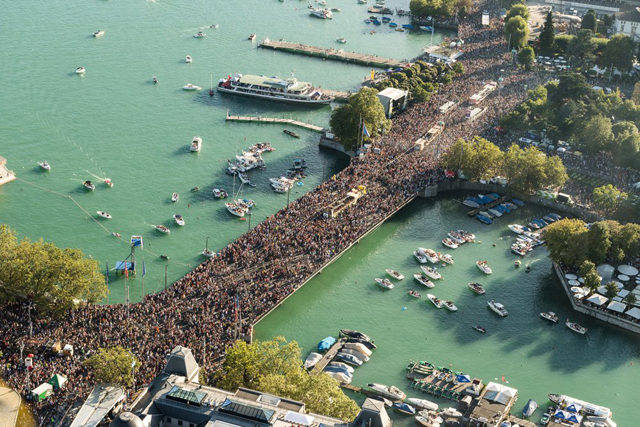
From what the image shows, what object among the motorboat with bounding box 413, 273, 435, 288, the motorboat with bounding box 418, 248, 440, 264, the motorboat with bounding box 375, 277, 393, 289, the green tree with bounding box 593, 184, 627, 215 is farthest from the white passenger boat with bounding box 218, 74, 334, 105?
the motorboat with bounding box 375, 277, 393, 289

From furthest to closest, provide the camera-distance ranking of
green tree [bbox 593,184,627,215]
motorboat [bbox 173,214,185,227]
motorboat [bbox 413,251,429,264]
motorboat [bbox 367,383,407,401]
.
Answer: green tree [bbox 593,184,627,215] < motorboat [bbox 173,214,185,227] < motorboat [bbox 413,251,429,264] < motorboat [bbox 367,383,407,401]

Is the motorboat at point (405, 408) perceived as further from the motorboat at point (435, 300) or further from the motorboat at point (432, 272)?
the motorboat at point (432, 272)

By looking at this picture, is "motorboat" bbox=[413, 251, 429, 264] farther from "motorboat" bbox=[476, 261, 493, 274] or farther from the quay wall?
the quay wall

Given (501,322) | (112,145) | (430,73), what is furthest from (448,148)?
(112,145)

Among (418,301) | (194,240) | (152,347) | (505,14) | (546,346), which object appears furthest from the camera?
(505,14)

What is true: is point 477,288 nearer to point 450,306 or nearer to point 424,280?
point 450,306

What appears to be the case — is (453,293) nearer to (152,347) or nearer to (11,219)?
(152,347)

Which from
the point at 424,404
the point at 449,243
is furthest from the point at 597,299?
the point at 424,404
